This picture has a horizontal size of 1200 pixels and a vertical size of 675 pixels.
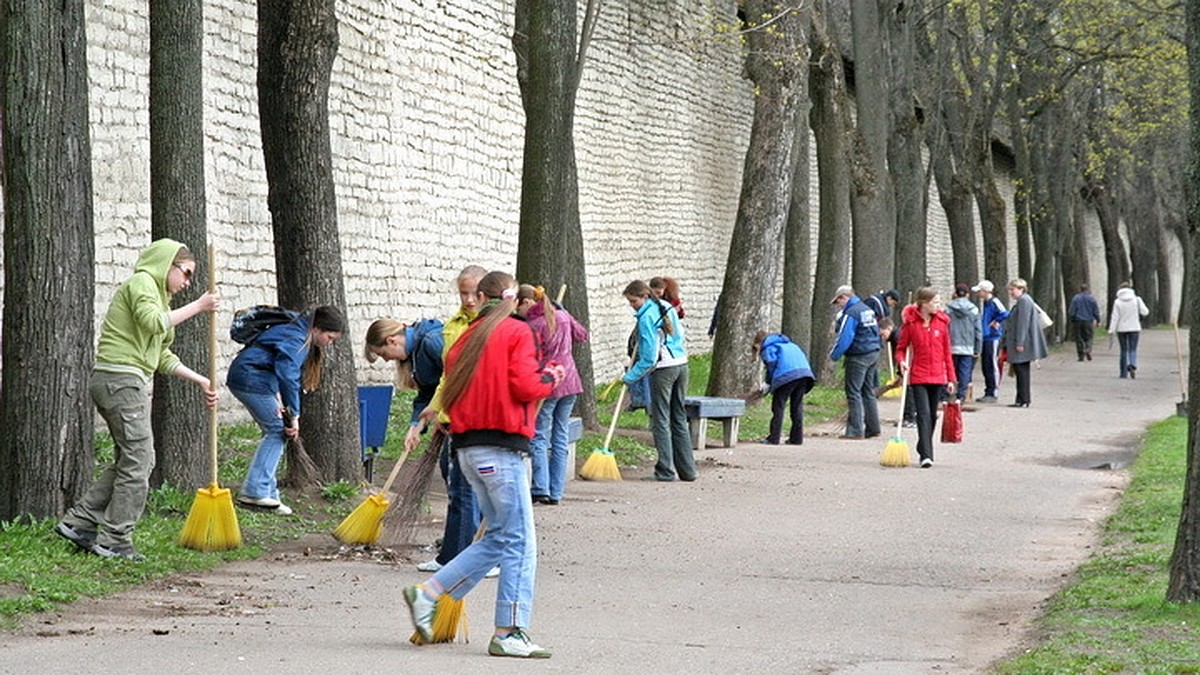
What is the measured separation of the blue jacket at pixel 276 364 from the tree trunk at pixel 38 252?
187 centimetres

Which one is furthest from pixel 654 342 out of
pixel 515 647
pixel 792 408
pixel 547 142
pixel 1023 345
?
pixel 1023 345

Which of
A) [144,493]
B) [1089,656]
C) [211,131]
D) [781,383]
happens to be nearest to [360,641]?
[144,493]

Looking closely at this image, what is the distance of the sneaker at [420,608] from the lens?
789 centimetres

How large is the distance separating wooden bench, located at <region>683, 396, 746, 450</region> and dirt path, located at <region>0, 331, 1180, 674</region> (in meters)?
1.29

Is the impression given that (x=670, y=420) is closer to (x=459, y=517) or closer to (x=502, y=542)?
(x=459, y=517)

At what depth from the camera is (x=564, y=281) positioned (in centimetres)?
1688

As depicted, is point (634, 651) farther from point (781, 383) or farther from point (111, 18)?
point (781, 383)

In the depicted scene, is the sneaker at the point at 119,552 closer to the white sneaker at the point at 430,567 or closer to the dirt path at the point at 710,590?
the dirt path at the point at 710,590

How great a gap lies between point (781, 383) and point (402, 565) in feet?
29.8

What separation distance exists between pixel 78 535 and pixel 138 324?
1.09 meters

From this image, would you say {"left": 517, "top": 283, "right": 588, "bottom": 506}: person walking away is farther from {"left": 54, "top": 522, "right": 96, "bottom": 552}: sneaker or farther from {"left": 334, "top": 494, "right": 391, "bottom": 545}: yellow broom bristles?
{"left": 54, "top": 522, "right": 96, "bottom": 552}: sneaker

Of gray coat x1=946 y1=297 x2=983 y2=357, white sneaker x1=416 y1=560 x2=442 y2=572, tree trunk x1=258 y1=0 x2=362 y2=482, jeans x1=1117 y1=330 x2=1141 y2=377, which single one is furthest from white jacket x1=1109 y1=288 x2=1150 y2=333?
white sneaker x1=416 y1=560 x2=442 y2=572

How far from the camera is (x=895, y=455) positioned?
57.4 ft

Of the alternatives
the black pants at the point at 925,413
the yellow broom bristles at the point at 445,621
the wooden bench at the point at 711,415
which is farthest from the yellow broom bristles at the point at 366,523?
the black pants at the point at 925,413
